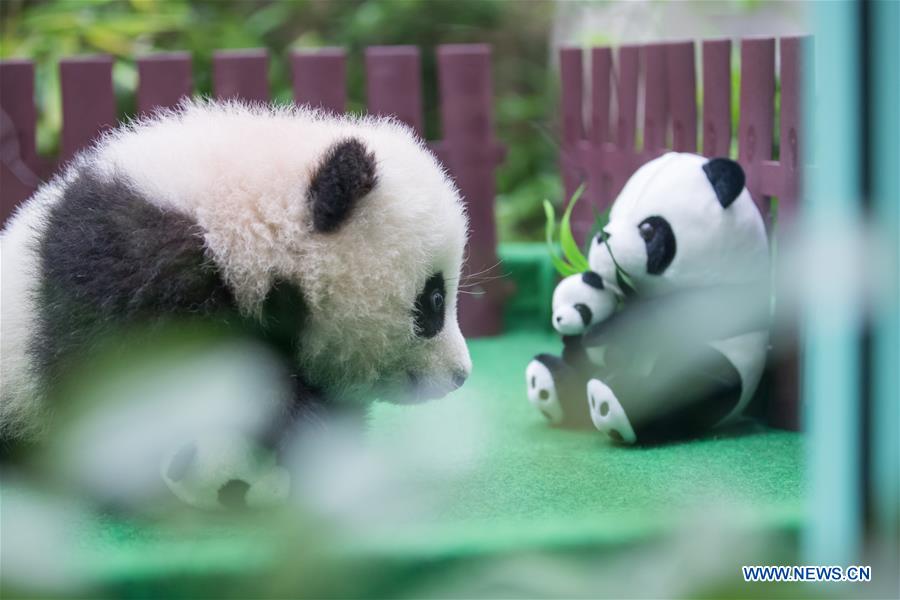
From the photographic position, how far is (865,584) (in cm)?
47

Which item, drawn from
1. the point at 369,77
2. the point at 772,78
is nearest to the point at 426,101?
the point at 369,77

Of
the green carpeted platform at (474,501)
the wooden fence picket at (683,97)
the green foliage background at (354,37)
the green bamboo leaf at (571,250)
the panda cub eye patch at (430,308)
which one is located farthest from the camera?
the green foliage background at (354,37)

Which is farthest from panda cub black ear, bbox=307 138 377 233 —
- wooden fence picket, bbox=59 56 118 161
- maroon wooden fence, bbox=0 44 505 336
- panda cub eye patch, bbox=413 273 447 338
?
wooden fence picket, bbox=59 56 118 161

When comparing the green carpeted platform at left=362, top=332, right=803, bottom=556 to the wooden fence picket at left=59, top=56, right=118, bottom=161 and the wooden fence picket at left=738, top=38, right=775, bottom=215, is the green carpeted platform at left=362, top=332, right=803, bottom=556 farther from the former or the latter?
the wooden fence picket at left=59, top=56, right=118, bottom=161

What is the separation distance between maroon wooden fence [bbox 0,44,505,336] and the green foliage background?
184 centimetres

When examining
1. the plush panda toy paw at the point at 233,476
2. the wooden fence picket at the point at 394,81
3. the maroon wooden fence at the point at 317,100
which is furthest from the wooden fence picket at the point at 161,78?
the plush panda toy paw at the point at 233,476

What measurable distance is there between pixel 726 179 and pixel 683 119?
0.49 meters

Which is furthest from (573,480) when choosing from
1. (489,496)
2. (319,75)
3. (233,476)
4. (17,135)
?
(17,135)

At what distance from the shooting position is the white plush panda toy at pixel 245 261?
1.24 metres

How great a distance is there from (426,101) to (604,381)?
12.5 ft

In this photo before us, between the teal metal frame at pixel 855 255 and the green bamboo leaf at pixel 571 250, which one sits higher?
the teal metal frame at pixel 855 255

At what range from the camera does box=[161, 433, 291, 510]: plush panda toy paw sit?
48.3 inches

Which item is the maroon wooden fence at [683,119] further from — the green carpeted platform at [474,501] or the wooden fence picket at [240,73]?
the wooden fence picket at [240,73]

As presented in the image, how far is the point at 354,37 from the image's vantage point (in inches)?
213
